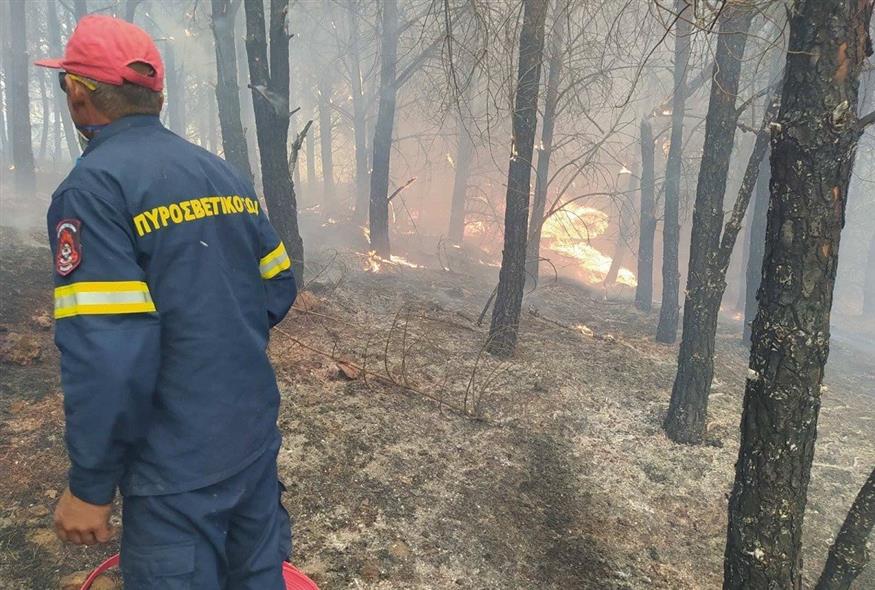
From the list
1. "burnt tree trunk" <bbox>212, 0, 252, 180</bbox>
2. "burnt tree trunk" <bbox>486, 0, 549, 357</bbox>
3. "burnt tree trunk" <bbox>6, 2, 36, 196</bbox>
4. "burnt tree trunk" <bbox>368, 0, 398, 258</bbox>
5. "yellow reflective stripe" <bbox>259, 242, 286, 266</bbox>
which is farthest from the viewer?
"burnt tree trunk" <bbox>6, 2, 36, 196</bbox>

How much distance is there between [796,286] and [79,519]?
2.83 meters

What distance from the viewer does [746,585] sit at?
2.39m

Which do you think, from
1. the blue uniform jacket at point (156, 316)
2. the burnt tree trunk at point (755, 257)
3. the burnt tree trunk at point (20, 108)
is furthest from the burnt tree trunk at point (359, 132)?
the blue uniform jacket at point (156, 316)

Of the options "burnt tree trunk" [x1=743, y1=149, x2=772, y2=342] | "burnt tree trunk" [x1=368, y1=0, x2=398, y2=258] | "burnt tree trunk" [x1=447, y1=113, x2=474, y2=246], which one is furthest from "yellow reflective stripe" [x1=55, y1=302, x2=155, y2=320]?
"burnt tree trunk" [x1=447, y1=113, x2=474, y2=246]

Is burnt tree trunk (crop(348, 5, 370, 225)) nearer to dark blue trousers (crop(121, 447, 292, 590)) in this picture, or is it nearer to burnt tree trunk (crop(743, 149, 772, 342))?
burnt tree trunk (crop(743, 149, 772, 342))

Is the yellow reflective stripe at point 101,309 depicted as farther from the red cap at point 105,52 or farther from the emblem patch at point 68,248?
the red cap at point 105,52

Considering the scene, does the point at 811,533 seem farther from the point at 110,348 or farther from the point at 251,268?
the point at 110,348

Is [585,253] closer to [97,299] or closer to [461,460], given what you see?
[461,460]

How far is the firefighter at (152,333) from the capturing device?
144cm

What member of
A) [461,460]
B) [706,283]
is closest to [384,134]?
[706,283]

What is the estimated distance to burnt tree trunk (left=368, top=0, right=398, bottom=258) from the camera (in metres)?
13.0

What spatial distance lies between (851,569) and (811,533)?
6.07ft

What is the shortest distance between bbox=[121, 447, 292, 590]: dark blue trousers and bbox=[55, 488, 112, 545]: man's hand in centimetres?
7

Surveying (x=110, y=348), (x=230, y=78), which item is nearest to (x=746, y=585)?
(x=110, y=348)
